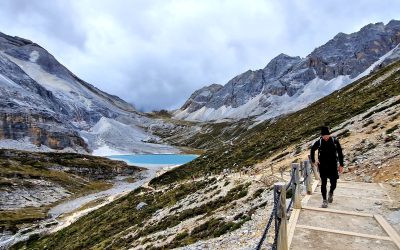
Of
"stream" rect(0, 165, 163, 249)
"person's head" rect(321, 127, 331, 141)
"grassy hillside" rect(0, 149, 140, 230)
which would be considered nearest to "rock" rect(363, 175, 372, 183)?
"person's head" rect(321, 127, 331, 141)

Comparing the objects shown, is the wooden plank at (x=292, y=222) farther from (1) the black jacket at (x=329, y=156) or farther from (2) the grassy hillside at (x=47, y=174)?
(2) the grassy hillside at (x=47, y=174)

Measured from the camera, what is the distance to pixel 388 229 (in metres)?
13.5

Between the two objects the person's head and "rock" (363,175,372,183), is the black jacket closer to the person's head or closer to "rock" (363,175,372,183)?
the person's head

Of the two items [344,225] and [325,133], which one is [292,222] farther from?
[325,133]

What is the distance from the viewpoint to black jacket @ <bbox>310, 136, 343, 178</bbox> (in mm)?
16250

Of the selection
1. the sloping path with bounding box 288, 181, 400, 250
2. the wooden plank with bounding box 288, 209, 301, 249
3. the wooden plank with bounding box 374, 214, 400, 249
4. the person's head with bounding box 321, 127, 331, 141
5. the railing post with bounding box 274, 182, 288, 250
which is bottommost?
the wooden plank with bounding box 374, 214, 400, 249

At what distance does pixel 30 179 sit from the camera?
11150cm

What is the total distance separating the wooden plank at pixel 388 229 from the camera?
1245 centimetres

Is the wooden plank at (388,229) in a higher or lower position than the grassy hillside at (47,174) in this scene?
lower

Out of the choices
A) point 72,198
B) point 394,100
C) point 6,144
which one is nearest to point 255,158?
point 394,100

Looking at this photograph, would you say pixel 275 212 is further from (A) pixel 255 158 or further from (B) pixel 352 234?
(A) pixel 255 158

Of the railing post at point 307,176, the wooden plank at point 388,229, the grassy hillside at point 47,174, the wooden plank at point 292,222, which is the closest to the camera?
the wooden plank at point 388,229

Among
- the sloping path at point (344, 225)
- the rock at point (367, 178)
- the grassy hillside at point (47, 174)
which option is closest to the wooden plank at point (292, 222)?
the sloping path at point (344, 225)

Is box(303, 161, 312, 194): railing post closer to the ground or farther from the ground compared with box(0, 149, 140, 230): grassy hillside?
closer to the ground
